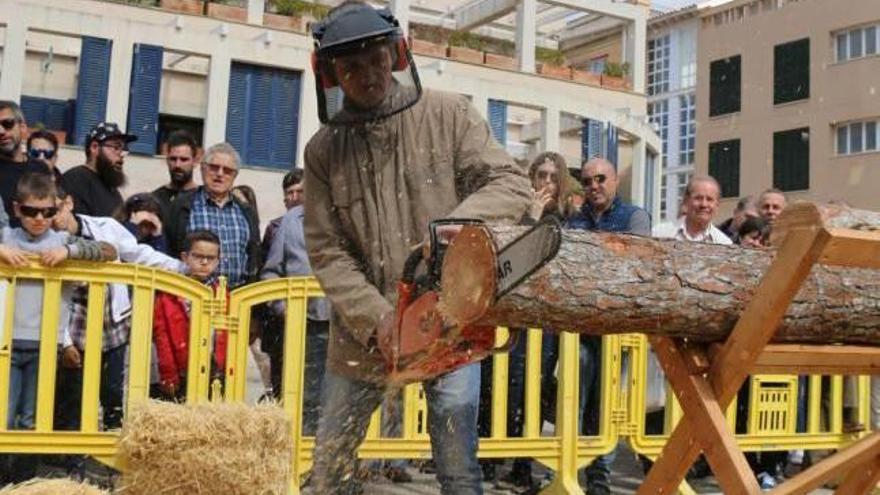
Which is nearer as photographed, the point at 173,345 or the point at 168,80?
the point at 173,345

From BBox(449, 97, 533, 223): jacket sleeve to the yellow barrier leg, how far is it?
2300mm

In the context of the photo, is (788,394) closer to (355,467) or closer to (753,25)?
(355,467)

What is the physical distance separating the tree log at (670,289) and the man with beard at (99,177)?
4177 mm

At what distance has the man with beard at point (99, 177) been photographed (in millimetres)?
6199

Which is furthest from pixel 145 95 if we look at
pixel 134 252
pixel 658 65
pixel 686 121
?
pixel 658 65

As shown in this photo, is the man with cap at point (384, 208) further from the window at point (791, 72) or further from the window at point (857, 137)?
the window at point (791, 72)

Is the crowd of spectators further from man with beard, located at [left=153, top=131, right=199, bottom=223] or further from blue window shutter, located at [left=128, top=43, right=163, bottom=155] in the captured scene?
blue window shutter, located at [left=128, top=43, right=163, bottom=155]

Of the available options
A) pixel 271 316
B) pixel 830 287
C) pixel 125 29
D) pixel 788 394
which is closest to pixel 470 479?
pixel 830 287

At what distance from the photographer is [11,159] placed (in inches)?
233

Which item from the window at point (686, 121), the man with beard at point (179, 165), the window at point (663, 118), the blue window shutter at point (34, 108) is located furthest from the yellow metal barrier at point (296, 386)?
the window at point (663, 118)

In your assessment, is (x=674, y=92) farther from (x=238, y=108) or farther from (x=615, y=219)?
(x=615, y=219)

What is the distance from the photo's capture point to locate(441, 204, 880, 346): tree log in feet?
8.61

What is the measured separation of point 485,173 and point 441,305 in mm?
927

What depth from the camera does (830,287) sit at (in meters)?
3.03
